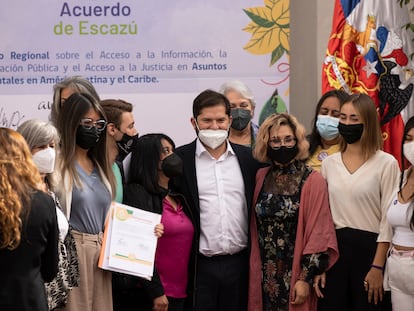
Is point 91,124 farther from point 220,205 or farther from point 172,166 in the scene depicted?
point 220,205

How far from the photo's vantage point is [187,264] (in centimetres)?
513

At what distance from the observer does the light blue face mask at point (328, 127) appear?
566 cm

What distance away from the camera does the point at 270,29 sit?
682cm

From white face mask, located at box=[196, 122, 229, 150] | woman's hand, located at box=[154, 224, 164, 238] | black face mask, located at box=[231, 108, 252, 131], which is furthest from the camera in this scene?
black face mask, located at box=[231, 108, 252, 131]

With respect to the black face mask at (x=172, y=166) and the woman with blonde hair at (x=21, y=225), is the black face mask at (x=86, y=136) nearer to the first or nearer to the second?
the black face mask at (x=172, y=166)

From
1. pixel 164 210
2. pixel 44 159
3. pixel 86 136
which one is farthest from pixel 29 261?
pixel 164 210

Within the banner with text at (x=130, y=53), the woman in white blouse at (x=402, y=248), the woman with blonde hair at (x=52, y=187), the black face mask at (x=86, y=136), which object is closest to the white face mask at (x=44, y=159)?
the woman with blonde hair at (x=52, y=187)

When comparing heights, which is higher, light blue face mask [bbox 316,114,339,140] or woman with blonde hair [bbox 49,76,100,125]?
woman with blonde hair [bbox 49,76,100,125]

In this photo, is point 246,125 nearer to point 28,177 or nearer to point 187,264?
point 187,264

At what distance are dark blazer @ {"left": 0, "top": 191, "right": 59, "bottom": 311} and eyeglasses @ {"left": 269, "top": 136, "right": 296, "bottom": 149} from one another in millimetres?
1621

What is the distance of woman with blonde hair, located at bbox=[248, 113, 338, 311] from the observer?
5020mm

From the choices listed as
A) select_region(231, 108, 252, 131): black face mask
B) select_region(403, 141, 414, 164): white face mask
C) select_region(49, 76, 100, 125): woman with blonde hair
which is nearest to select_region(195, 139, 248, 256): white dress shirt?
select_region(231, 108, 252, 131): black face mask

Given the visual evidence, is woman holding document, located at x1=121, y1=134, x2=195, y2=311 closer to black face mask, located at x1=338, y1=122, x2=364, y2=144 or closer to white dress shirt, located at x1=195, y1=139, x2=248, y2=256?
white dress shirt, located at x1=195, y1=139, x2=248, y2=256

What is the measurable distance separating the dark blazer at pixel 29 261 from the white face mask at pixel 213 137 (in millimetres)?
1433
